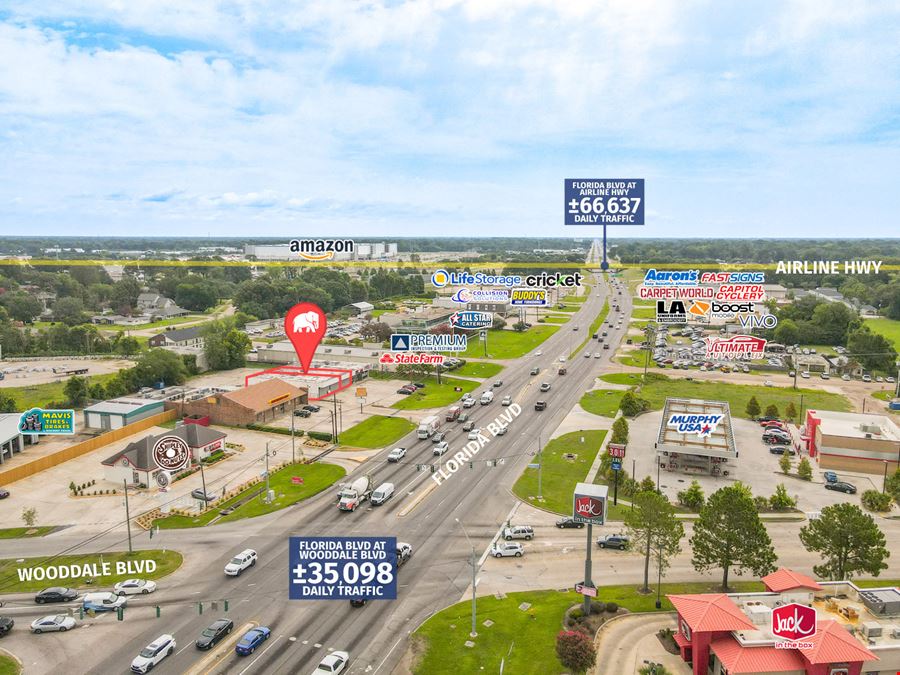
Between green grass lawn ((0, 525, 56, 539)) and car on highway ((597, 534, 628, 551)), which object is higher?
car on highway ((597, 534, 628, 551))

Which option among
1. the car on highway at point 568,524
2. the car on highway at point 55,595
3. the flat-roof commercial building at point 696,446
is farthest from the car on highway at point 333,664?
the flat-roof commercial building at point 696,446

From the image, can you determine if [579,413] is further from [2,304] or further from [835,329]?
[2,304]

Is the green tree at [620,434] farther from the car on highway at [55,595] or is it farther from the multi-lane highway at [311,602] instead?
the car on highway at [55,595]

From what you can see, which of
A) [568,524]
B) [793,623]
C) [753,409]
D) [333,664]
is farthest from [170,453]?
[753,409]

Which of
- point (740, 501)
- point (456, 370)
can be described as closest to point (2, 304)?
point (456, 370)

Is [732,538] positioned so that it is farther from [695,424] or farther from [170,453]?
[170,453]

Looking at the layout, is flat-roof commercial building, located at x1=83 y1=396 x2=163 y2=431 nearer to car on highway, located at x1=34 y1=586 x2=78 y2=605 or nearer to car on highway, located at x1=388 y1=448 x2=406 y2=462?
car on highway, located at x1=388 y1=448 x2=406 y2=462

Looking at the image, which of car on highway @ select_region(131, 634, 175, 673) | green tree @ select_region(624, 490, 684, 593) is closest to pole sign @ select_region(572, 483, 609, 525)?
green tree @ select_region(624, 490, 684, 593)
